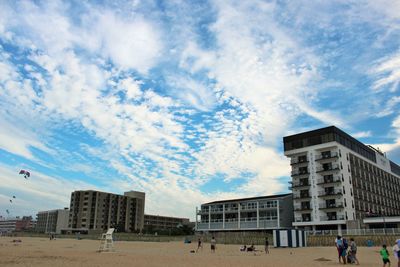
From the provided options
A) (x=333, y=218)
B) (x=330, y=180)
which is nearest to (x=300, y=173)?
(x=330, y=180)

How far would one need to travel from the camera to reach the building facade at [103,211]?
141 metres

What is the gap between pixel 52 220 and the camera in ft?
542

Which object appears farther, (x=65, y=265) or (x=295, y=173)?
(x=295, y=173)

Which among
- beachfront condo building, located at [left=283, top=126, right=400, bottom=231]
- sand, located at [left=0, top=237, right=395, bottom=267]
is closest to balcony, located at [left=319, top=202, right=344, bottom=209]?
beachfront condo building, located at [left=283, top=126, right=400, bottom=231]

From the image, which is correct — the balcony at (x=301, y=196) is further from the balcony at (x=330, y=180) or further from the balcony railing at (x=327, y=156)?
the balcony railing at (x=327, y=156)

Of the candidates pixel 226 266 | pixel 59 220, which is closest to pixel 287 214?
pixel 226 266

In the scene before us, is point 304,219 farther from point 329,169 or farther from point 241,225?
point 241,225

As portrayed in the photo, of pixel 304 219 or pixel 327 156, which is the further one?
pixel 327 156

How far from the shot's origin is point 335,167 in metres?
68.6

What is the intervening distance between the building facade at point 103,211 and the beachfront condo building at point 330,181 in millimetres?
85024

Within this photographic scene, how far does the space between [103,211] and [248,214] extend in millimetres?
87528

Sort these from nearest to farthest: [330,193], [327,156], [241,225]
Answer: [330,193] < [327,156] < [241,225]

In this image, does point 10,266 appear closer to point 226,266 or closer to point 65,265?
point 65,265

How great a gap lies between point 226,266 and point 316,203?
52264 mm
